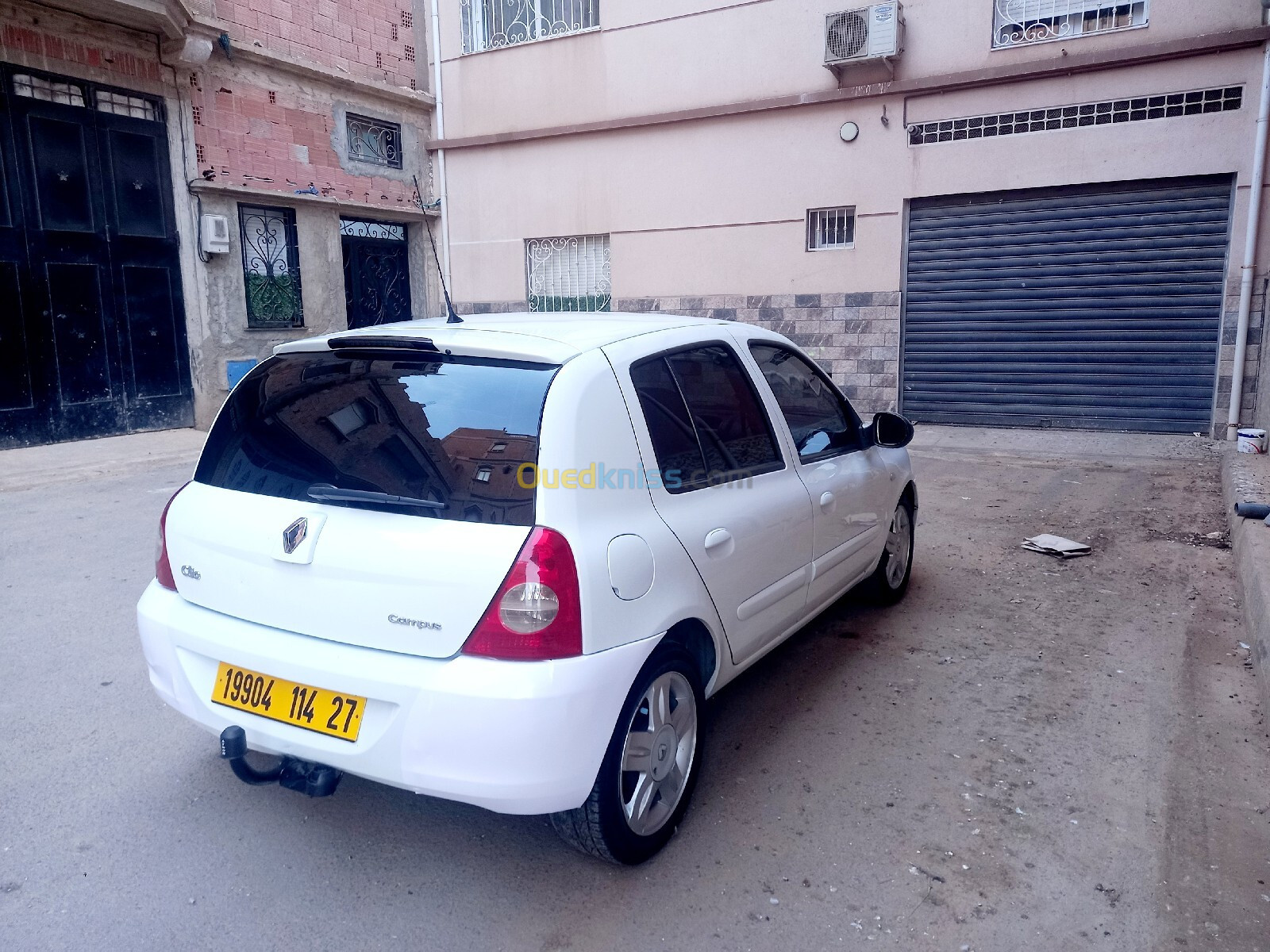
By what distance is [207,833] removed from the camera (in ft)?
9.27

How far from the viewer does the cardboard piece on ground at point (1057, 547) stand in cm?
608

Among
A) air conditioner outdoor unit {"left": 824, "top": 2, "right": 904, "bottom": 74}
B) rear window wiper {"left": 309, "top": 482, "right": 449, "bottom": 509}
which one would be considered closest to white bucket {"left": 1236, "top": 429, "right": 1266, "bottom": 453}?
air conditioner outdoor unit {"left": 824, "top": 2, "right": 904, "bottom": 74}

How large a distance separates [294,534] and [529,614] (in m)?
0.75

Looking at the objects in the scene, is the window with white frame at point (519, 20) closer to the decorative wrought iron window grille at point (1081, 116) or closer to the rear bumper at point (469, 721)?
the decorative wrought iron window grille at point (1081, 116)

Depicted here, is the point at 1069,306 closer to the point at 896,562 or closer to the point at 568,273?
the point at 568,273

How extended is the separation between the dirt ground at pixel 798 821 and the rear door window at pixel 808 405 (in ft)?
3.44

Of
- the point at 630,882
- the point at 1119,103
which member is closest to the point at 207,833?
the point at 630,882

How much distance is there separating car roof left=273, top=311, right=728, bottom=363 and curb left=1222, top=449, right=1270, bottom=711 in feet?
9.74

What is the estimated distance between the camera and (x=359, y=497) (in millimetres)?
2514

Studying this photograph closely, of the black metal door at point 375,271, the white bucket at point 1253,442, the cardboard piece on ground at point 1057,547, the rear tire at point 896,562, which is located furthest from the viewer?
the black metal door at point 375,271

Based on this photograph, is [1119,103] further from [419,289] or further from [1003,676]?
[419,289]

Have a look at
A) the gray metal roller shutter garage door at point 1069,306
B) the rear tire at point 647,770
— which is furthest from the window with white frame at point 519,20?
the rear tire at point 647,770

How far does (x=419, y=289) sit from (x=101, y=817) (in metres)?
12.6

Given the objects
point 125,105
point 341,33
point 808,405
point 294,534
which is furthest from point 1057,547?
point 341,33
